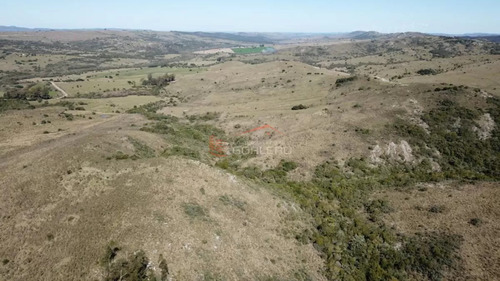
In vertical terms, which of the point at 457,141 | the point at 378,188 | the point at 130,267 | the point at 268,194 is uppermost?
the point at 130,267

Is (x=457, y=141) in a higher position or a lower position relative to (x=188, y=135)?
higher

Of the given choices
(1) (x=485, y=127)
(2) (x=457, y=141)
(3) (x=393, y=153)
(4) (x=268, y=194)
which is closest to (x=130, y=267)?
(4) (x=268, y=194)

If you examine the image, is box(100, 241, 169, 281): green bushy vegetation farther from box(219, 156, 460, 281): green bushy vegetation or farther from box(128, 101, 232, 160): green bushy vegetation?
box(128, 101, 232, 160): green bushy vegetation

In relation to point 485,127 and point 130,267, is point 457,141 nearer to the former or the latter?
point 485,127

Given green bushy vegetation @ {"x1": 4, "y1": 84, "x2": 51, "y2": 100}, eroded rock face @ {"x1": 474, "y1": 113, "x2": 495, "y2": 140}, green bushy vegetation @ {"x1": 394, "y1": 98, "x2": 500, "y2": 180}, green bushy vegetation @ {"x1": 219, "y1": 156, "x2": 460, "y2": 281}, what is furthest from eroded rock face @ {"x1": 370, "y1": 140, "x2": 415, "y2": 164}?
green bushy vegetation @ {"x1": 4, "y1": 84, "x2": 51, "y2": 100}

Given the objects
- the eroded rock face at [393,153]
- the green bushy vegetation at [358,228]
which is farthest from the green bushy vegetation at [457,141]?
the green bushy vegetation at [358,228]
